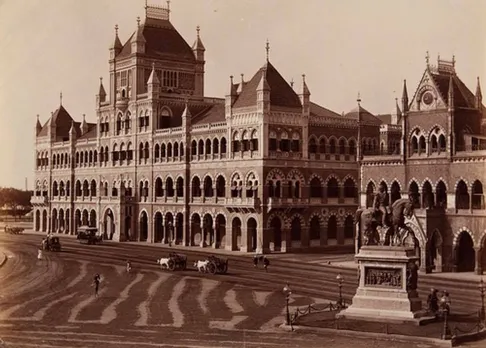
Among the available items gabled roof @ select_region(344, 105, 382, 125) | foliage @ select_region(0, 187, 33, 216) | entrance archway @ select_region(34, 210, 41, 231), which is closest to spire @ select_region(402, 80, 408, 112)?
gabled roof @ select_region(344, 105, 382, 125)

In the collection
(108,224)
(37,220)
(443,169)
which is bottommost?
(108,224)

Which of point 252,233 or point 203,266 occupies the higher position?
point 252,233

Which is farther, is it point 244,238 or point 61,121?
point 61,121

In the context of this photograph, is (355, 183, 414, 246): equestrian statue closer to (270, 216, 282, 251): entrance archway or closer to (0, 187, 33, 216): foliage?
(270, 216, 282, 251): entrance archway

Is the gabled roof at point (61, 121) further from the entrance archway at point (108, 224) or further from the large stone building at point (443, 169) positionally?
the large stone building at point (443, 169)

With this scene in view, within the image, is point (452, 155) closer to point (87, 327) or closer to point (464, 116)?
point (464, 116)

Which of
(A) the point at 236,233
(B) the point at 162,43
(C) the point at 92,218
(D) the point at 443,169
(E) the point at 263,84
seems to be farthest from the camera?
(C) the point at 92,218

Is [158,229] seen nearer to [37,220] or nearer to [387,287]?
[37,220]

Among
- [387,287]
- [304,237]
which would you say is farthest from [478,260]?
[304,237]
